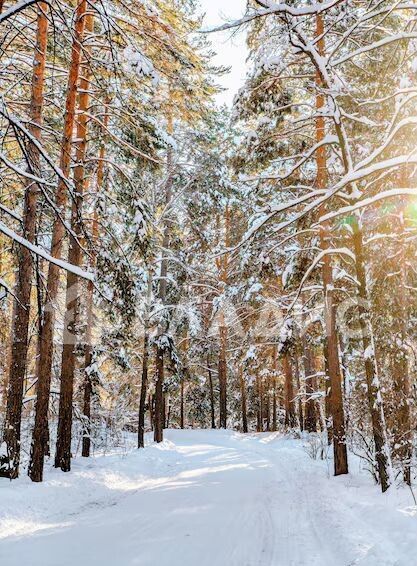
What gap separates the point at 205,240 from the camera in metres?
19.9

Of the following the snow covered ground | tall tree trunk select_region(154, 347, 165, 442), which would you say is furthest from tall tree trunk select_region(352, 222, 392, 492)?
tall tree trunk select_region(154, 347, 165, 442)

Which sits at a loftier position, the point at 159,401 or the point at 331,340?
the point at 331,340

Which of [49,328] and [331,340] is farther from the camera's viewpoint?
[331,340]

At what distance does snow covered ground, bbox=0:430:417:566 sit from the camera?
511 centimetres

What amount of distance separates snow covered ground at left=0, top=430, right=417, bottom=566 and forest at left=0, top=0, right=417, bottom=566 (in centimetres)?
5

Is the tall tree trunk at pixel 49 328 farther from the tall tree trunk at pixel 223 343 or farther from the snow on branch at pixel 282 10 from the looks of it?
the tall tree trunk at pixel 223 343

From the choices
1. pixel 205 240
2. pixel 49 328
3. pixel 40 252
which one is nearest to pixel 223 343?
pixel 205 240

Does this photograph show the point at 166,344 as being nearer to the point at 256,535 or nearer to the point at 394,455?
the point at 394,455

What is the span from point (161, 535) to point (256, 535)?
4.22ft

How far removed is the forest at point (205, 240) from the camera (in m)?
5.86

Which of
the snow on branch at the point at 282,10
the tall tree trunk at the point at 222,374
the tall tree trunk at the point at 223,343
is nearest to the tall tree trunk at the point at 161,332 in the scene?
the tall tree trunk at the point at 223,343

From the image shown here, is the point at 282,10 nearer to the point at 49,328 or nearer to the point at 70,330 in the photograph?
the point at 49,328

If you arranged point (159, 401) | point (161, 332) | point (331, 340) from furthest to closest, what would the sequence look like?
point (161, 332) → point (159, 401) → point (331, 340)

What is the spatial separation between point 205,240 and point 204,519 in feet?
46.1
